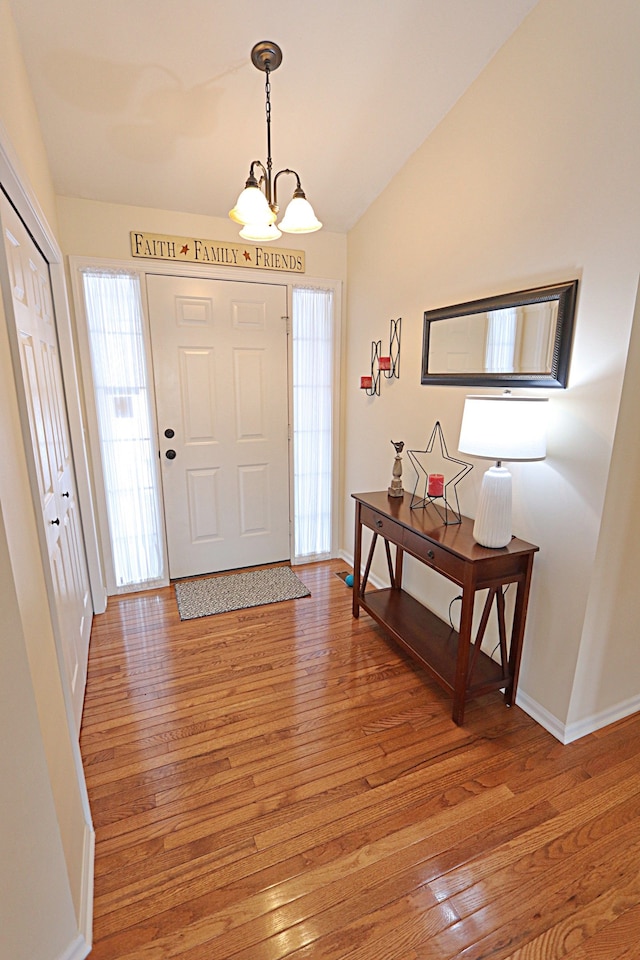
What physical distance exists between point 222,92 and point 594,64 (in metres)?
1.49

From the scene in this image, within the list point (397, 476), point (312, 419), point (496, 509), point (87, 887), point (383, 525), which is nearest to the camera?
point (87, 887)

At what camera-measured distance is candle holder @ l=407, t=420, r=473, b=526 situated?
225cm

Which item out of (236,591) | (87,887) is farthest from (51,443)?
(236,591)

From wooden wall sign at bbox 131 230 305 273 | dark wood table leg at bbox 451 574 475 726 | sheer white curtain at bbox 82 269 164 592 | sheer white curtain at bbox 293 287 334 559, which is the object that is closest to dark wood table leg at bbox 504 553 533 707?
dark wood table leg at bbox 451 574 475 726

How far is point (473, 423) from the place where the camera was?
1.77 m

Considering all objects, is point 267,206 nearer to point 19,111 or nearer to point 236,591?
point 19,111

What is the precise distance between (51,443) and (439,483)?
1787 millimetres

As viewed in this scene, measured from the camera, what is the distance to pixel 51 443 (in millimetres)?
1877

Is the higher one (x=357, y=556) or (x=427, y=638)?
(x=357, y=556)

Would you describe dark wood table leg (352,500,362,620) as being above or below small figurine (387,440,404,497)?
below

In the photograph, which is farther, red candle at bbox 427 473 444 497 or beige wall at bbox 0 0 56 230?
red candle at bbox 427 473 444 497

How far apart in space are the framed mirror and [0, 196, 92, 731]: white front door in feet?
6.02

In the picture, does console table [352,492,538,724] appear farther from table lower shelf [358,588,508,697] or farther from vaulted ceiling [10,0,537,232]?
vaulted ceiling [10,0,537,232]

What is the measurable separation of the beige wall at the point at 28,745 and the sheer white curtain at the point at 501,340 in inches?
72.0
